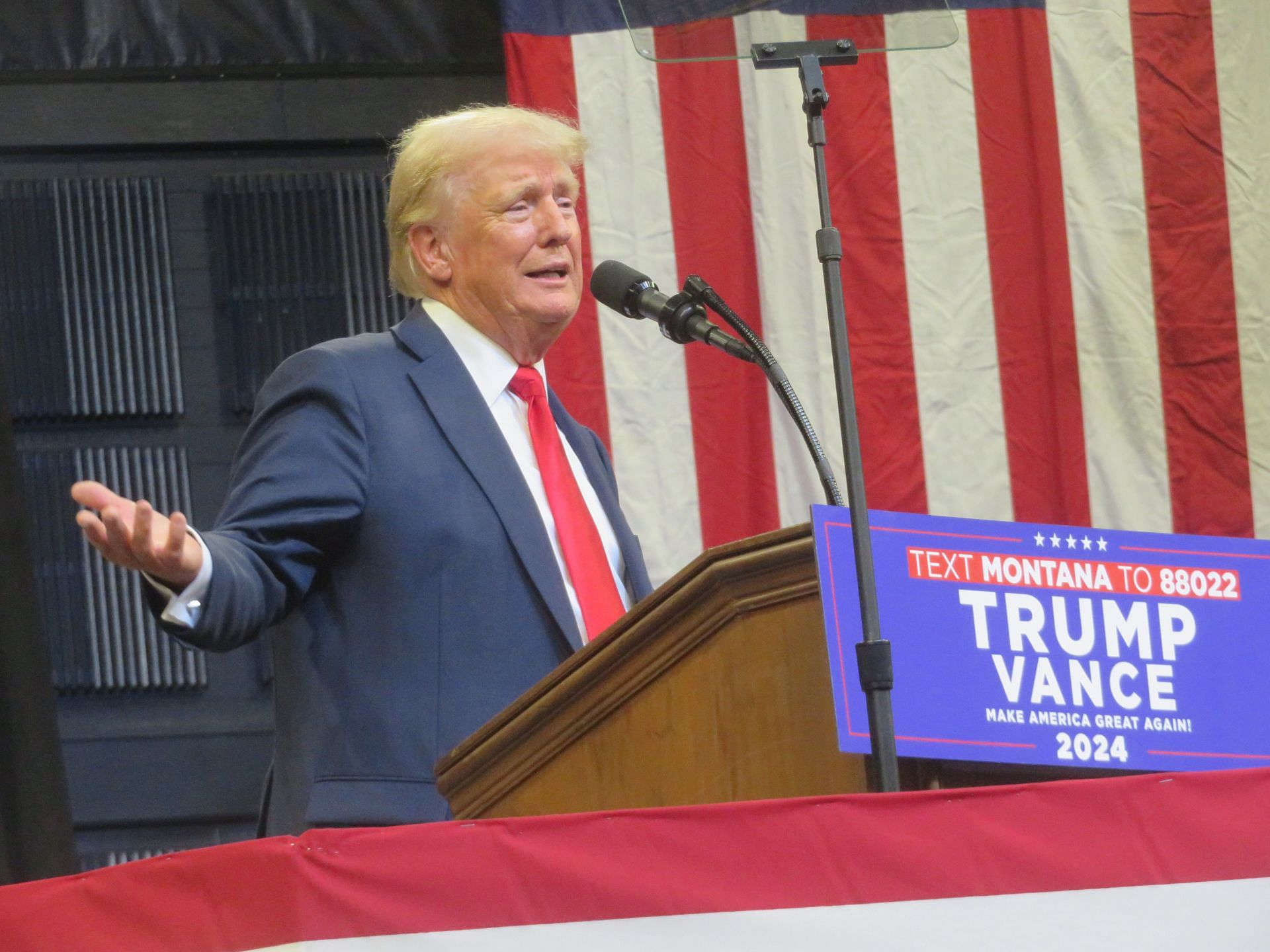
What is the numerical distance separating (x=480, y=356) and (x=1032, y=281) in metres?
1.76

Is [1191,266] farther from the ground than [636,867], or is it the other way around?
[1191,266]

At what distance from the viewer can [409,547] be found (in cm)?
190

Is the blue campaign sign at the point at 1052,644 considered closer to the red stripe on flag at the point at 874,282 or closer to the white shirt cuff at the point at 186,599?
the white shirt cuff at the point at 186,599

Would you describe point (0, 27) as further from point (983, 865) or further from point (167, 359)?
point (983, 865)

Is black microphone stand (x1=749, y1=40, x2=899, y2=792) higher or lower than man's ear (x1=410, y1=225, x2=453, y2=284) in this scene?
lower

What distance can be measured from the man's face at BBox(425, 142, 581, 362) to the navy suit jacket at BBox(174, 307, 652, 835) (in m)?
0.19

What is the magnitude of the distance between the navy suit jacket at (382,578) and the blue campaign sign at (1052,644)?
0.61 metres

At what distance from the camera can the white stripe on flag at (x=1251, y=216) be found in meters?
3.53

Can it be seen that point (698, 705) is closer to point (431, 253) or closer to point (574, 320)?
point (431, 253)

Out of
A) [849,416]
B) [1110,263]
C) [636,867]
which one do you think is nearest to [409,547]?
[849,416]

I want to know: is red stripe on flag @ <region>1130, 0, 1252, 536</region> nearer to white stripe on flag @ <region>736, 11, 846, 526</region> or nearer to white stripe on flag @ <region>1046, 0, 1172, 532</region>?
white stripe on flag @ <region>1046, 0, 1172, 532</region>

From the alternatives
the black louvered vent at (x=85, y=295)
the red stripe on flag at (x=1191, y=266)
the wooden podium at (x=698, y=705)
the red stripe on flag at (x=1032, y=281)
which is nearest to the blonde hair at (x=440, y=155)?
the wooden podium at (x=698, y=705)

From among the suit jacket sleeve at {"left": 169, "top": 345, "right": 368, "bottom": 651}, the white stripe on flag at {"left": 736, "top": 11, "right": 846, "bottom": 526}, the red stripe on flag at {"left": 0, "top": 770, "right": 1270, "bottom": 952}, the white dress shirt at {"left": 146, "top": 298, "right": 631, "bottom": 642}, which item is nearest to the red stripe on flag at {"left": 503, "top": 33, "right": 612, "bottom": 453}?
the white stripe on flag at {"left": 736, "top": 11, "right": 846, "bottom": 526}

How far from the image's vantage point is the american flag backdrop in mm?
3406
